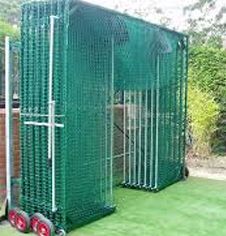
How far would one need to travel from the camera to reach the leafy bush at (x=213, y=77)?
31.5 feet

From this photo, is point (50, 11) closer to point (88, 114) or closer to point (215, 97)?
point (88, 114)

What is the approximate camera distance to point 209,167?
28.6 feet

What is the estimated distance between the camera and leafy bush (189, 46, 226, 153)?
9.61 meters

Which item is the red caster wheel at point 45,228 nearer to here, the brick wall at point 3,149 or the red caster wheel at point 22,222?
the red caster wheel at point 22,222

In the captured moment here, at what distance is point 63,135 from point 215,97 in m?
5.39

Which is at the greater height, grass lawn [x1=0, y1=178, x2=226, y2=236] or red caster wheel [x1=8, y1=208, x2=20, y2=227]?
red caster wheel [x1=8, y1=208, x2=20, y2=227]

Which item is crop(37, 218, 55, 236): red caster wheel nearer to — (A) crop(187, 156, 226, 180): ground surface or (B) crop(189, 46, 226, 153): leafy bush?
(A) crop(187, 156, 226, 180): ground surface

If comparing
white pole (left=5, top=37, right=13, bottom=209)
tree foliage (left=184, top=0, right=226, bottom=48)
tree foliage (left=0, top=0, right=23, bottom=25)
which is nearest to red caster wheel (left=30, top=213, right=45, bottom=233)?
white pole (left=5, top=37, right=13, bottom=209)

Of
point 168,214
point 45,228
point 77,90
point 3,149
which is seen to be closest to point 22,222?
point 45,228

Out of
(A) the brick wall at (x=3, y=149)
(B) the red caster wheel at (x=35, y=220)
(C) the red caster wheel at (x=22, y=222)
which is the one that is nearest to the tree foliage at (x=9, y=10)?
(A) the brick wall at (x=3, y=149)

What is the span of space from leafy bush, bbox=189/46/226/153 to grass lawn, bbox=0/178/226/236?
2.48 metres

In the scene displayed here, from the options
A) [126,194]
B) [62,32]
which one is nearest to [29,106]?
[62,32]

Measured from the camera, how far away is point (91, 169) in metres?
5.52

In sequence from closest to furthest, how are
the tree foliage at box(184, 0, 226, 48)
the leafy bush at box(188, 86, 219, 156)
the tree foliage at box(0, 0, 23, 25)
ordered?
the leafy bush at box(188, 86, 219, 156), the tree foliage at box(184, 0, 226, 48), the tree foliage at box(0, 0, 23, 25)
